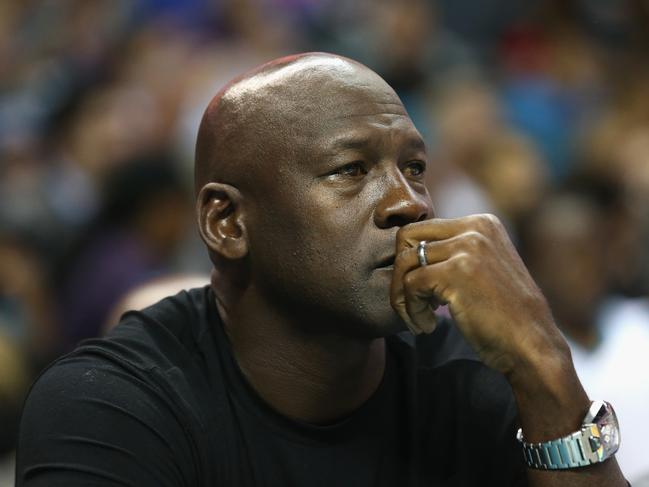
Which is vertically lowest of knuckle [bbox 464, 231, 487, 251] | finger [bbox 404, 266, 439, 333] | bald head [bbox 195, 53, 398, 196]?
finger [bbox 404, 266, 439, 333]

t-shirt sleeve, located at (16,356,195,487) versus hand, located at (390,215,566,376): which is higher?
hand, located at (390,215,566,376)

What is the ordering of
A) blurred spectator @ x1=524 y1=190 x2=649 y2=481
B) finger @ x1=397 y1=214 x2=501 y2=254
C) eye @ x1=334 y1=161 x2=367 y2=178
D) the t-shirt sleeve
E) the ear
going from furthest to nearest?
blurred spectator @ x1=524 y1=190 x2=649 y2=481 < the ear < eye @ x1=334 y1=161 x2=367 y2=178 < finger @ x1=397 y1=214 x2=501 y2=254 < the t-shirt sleeve

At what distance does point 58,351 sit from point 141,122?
143 centimetres

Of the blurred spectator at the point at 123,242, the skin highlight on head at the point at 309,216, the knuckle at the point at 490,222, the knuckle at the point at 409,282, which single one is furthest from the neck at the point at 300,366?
the blurred spectator at the point at 123,242

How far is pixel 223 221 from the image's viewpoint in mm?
2391

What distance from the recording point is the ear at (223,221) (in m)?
2.37

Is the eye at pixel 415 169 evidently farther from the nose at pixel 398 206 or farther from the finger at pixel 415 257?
the finger at pixel 415 257

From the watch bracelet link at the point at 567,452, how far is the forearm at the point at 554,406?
0.04 feet

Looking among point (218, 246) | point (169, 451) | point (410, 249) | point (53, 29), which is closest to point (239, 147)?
point (218, 246)

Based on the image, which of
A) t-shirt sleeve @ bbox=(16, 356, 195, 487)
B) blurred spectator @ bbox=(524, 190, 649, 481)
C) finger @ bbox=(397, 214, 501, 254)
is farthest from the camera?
blurred spectator @ bbox=(524, 190, 649, 481)

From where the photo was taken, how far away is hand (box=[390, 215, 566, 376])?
206 centimetres

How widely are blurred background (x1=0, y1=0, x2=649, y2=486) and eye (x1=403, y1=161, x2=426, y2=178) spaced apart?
1750 mm

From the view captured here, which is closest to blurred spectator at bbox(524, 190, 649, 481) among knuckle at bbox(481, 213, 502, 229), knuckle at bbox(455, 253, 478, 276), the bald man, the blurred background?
the blurred background

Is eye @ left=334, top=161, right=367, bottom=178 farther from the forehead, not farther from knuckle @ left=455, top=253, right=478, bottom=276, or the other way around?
knuckle @ left=455, top=253, right=478, bottom=276
